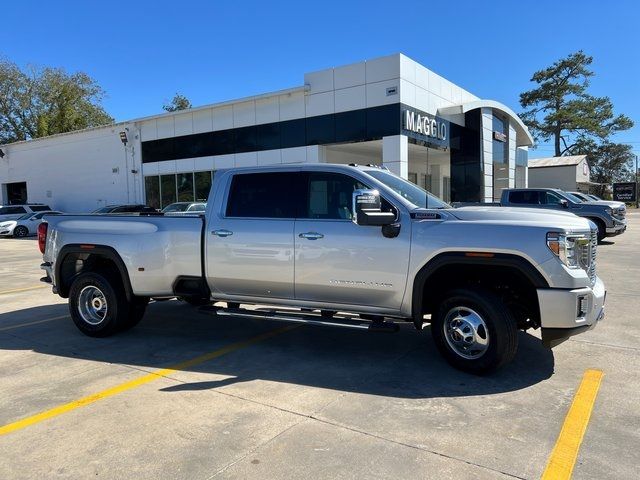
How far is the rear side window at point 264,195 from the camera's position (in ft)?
18.2

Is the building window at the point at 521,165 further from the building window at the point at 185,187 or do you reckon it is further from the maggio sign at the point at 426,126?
the building window at the point at 185,187

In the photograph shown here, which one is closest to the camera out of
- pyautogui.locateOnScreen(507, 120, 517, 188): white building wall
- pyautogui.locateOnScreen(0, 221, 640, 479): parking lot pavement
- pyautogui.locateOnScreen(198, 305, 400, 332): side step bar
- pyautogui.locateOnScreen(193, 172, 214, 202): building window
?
pyautogui.locateOnScreen(0, 221, 640, 479): parking lot pavement

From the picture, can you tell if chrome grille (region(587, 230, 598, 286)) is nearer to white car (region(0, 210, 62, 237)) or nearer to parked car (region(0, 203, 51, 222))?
white car (region(0, 210, 62, 237))

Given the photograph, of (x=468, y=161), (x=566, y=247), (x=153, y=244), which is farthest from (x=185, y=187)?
(x=566, y=247)

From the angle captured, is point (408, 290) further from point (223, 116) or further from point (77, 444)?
point (223, 116)

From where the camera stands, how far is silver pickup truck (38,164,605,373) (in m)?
4.45

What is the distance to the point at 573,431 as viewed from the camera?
3.62 m

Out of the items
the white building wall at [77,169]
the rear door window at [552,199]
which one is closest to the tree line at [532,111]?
the white building wall at [77,169]

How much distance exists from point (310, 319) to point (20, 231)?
1076 inches

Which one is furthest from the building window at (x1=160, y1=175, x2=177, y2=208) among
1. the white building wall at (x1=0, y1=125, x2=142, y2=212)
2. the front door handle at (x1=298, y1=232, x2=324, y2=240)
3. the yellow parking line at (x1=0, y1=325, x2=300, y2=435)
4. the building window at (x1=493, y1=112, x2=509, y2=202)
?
the front door handle at (x1=298, y1=232, x2=324, y2=240)

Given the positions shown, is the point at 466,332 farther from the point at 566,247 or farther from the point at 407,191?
the point at 407,191

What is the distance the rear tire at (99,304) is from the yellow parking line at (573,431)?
486 cm

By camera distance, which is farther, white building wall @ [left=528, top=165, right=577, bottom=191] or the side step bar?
white building wall @ [left=528, top=165, right=577, bottom=191]

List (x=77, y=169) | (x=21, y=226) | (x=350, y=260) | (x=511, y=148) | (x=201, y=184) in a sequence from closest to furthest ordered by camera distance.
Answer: (x=350, y=260) → (x=201, y=184) → (x=21, y=226) → (x=511, y=148) → (x=77, y=169)
